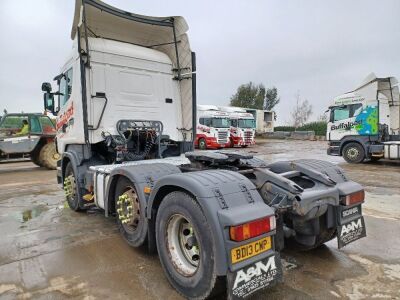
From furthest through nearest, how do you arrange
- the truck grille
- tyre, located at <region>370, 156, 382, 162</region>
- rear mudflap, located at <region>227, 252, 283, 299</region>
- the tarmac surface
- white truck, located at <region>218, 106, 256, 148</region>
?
white truck, located at <region>218, 106, 256, 148</region>
the truck grille
tyre, located at <region>370, 156, 382, 162</region>
the tarmac surface
rear mudflap, located at <region>227, 252, 283, 299</region>

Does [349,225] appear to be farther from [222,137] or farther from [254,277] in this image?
[222,137]

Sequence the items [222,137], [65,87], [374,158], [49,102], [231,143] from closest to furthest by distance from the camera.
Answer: [65,87] → [49,102] → [374,158] → [222,137] → [231,143]

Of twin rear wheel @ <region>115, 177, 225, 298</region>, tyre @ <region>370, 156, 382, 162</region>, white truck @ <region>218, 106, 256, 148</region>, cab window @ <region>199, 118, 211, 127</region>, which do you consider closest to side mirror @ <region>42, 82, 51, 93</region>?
twin rear wheel @ <region>115, 177, 225, 298</region>

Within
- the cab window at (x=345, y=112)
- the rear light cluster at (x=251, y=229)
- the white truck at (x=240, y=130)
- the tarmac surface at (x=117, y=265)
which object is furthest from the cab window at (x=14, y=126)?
the white truck at (x=240, y=130)

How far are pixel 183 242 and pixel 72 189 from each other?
342cm

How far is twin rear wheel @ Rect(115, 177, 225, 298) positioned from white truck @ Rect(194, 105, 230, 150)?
2049 cm

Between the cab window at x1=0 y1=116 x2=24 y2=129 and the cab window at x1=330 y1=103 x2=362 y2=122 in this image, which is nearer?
Answer: the cab window at x1=0 y1=116 x2=24 y2=129

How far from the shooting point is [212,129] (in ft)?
79.1

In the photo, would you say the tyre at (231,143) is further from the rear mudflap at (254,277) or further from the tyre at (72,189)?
the rear mudflap at (254,277)

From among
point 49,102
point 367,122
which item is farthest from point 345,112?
point 49,102

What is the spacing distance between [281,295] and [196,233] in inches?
38.5

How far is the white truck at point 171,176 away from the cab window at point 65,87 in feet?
0.06

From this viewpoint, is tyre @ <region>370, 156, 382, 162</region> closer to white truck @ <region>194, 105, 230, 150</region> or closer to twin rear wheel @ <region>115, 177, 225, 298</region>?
white truck @ <region>194, 105, 230, 150</region>

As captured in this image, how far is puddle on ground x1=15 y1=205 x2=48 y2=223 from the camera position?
564cm
